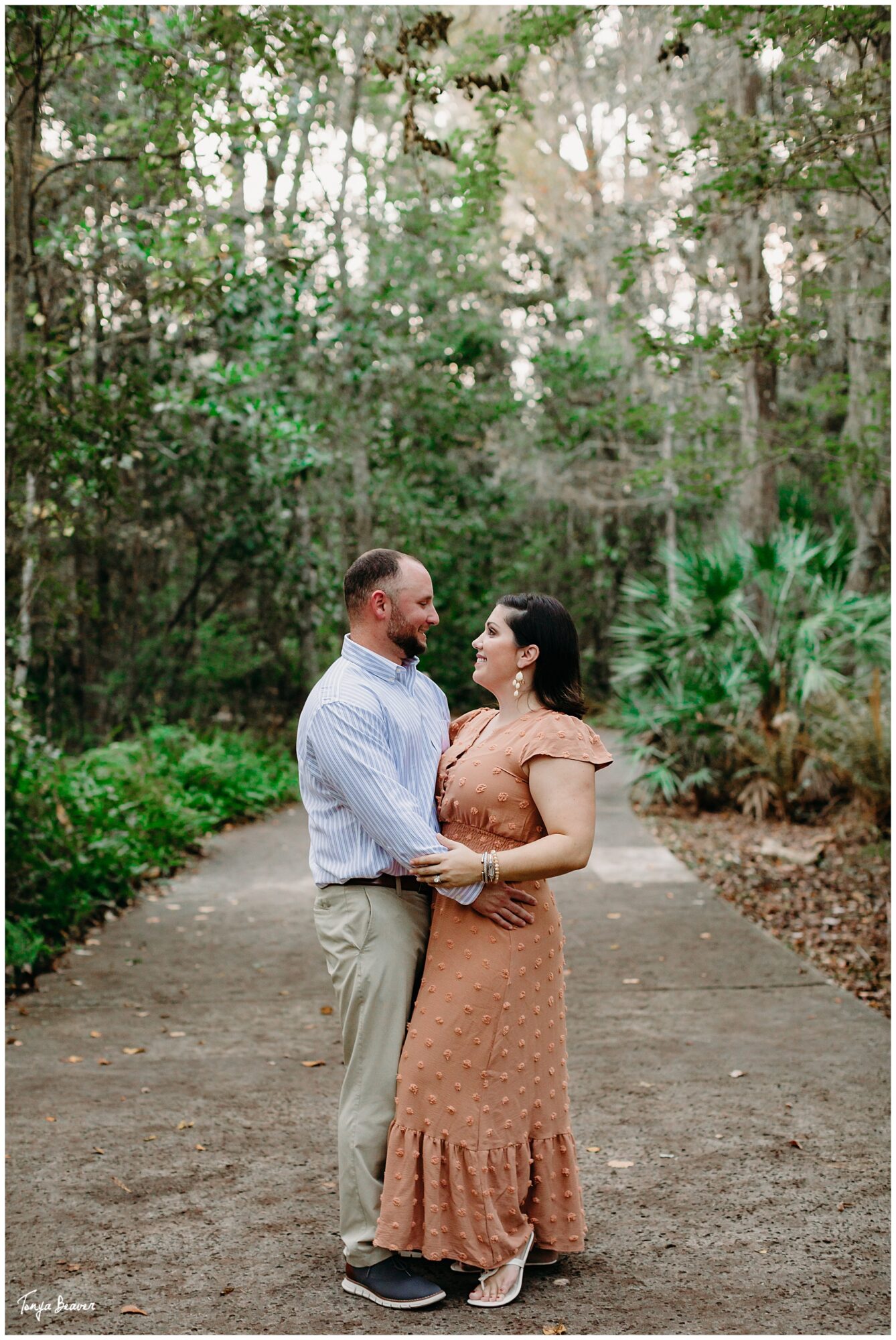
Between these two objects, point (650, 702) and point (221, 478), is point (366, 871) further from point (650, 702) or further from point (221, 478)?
point (221, 478)

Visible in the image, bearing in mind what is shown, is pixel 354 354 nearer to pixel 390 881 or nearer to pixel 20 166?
pixel 20 166

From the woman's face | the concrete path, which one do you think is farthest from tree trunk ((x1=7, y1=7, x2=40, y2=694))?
the woman's face

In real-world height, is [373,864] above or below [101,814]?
above

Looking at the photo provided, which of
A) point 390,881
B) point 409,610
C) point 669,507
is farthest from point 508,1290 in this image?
point 669,507

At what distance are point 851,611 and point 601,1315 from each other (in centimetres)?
944

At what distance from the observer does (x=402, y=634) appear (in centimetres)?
339

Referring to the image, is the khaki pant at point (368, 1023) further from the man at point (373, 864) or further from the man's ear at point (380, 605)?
the man's ear at point (380, 605)

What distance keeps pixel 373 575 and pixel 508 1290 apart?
2004mm

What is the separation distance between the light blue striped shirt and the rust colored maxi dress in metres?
0.15

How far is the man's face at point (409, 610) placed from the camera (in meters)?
3.37

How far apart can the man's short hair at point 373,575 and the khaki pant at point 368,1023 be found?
2.69 ft

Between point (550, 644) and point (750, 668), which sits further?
point (750, 668)

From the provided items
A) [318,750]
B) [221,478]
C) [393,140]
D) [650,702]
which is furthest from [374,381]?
[318,750]

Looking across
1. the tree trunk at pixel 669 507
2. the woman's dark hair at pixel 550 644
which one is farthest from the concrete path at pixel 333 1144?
the tree trunk at pixel 669 507
